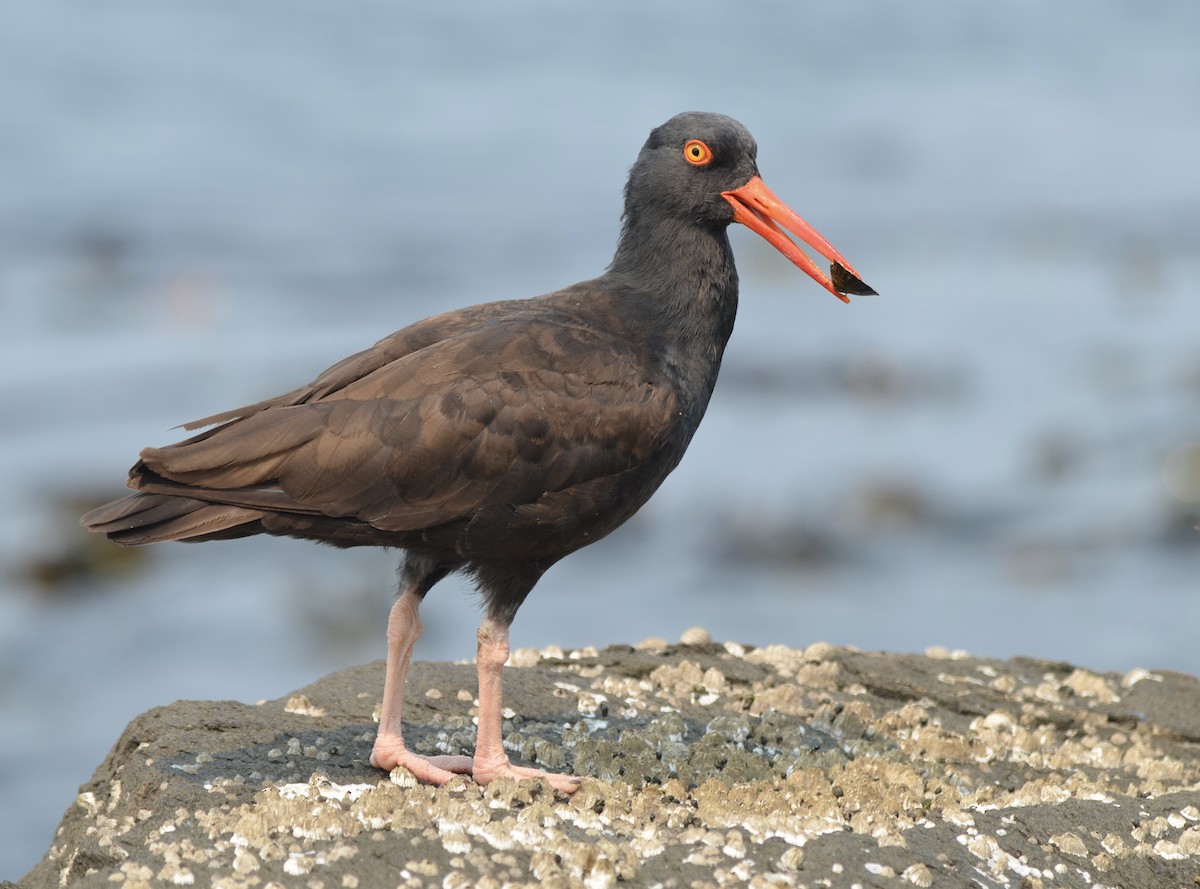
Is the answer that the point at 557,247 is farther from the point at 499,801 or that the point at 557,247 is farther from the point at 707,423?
the point at 499,801

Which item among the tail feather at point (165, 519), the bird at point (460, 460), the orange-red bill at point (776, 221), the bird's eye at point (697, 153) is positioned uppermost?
the bird's eye at point (697, 153)

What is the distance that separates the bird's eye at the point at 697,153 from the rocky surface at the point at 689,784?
1982mm

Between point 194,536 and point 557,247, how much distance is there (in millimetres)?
11763

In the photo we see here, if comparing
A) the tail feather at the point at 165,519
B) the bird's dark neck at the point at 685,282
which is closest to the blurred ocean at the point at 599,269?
the tail feather at the point at 165,519

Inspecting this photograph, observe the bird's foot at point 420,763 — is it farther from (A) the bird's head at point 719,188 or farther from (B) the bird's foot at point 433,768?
(A) the bird's head at point 719,188

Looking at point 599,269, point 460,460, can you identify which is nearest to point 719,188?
point 460,460

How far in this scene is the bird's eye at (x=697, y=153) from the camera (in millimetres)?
5707

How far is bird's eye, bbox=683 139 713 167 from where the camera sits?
5.71 meters

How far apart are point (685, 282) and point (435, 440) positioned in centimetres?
129

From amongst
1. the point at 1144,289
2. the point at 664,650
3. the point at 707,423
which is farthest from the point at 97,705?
the point at 1144,289

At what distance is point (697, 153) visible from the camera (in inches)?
225

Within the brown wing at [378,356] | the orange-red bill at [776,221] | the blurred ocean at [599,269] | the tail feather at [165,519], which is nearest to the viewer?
the tail feather at [165,519]

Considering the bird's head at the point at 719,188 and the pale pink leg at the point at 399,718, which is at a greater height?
the bird's head at the point at 719,188

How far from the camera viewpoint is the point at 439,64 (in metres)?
22.9
